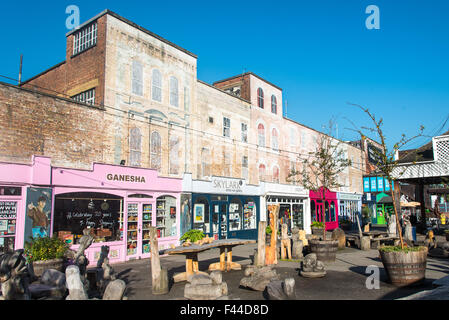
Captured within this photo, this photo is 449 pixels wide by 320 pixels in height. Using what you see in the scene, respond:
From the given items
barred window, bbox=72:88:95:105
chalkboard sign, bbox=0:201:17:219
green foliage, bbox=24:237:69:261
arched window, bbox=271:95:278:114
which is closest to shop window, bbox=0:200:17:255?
chalkboard sign, bbox=0:201:17:219

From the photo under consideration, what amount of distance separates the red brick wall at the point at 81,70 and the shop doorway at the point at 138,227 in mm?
4595

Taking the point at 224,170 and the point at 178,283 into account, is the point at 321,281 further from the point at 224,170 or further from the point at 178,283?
the point at 224,170

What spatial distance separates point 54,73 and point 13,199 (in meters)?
9.19

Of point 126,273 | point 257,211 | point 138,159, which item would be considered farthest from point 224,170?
point 126,273

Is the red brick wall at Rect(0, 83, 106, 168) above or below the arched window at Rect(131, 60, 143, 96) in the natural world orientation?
below

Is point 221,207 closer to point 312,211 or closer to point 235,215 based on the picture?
point 235,215

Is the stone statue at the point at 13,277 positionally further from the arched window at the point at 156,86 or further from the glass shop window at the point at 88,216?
the arched window at the point at 156,86

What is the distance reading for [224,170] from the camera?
68.6 ft

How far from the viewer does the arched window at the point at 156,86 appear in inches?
671

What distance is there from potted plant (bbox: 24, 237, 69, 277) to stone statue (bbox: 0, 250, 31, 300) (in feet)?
11.6

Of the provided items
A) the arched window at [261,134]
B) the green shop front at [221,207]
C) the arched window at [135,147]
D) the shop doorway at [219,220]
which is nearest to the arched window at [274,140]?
the arched window at [261,134]

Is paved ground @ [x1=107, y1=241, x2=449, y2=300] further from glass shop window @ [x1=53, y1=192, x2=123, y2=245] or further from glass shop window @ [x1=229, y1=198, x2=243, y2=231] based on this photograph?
glass shop window @ [x1=229, y1=198, x2=243, y2=231]

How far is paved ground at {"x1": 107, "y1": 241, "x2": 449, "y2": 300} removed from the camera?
25.0ft

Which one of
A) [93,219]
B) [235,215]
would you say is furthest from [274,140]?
[93,219]
